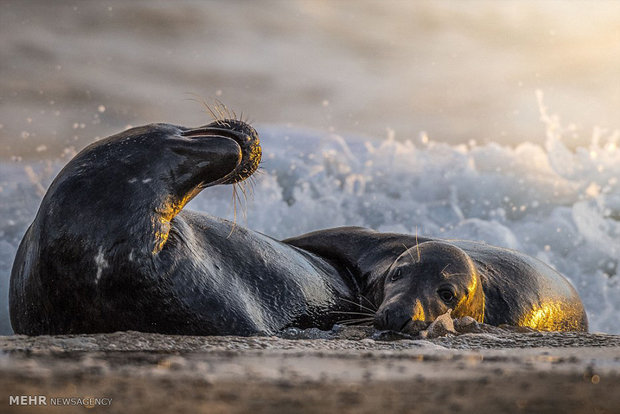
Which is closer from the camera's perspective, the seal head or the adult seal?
the adult seal

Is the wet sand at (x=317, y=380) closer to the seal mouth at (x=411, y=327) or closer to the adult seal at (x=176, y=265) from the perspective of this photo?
the adult seal at (x=176, y=265)

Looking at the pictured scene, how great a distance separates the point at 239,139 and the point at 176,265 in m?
0.95

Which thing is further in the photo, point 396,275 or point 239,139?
point 396,275

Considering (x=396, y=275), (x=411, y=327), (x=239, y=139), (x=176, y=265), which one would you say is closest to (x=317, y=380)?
(x=176, y=265)

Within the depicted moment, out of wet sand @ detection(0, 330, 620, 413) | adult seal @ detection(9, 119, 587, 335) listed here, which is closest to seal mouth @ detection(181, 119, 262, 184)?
adult seal @ detection(9, 119, 587, 335)

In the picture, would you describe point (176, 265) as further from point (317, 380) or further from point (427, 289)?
point (317, 380)

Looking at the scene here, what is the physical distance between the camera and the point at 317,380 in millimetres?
1868

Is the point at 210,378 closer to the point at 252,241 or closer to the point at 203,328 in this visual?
the point at 203,328

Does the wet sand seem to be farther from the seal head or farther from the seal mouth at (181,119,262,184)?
the seal mouth at (181,119,262,184)

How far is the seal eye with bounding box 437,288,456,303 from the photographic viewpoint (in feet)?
16.6

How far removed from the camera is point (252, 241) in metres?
5.10

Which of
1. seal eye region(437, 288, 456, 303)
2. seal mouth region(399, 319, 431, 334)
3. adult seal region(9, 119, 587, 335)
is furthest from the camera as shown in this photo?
seal eye region(437, 288, 456, 303)

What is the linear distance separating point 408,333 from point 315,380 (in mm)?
2727

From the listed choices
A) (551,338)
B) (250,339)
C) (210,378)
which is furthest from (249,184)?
(210,378)
